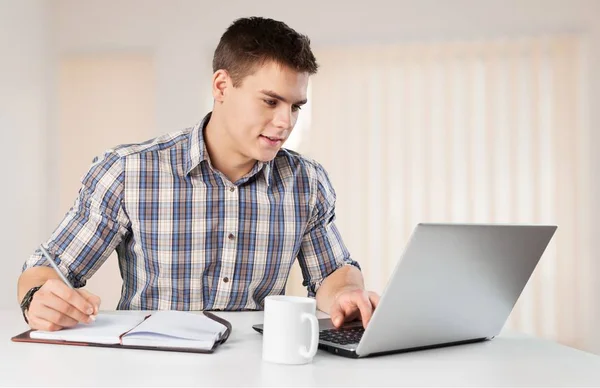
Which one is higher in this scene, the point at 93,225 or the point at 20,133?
the point at 20,133

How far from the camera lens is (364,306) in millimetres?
1212

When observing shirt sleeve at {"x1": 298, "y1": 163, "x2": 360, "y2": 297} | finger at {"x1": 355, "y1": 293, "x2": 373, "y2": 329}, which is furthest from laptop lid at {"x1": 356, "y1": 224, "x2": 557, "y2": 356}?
shirt sleeve at {"x1": 298, "y1": 163, "x2": 360, "y2": 297}

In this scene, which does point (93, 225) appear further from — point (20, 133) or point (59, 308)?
point (20, 133)

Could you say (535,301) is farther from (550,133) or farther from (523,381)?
(523,381)

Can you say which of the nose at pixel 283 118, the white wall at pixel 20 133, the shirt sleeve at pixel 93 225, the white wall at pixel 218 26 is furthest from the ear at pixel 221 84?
the white wall at pixel 218 26

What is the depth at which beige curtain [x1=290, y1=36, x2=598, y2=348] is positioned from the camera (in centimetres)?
421

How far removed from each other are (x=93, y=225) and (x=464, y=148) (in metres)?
3.16

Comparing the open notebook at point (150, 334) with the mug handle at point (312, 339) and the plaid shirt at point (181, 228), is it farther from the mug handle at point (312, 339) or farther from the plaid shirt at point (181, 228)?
the plaid shirt at point (181, 228)

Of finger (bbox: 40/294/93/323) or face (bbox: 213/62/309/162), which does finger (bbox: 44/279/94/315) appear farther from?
face (bbox: 213/62/309/162)

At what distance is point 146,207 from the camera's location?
5.28 feet

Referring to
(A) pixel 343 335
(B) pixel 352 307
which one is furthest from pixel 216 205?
(A) pixel 343 335

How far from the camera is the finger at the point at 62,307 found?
110 centimetres

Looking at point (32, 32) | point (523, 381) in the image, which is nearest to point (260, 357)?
point (523, 381)

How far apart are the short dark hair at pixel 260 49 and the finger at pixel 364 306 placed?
62 cm
